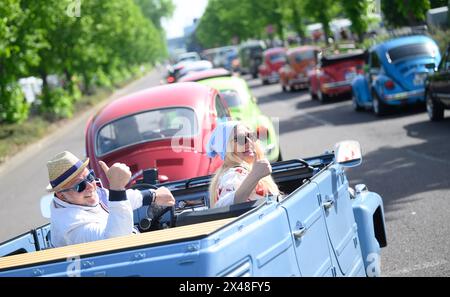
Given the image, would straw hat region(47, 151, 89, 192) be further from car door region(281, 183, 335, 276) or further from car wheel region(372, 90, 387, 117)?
car wheel region(372, 90, 387, 117)

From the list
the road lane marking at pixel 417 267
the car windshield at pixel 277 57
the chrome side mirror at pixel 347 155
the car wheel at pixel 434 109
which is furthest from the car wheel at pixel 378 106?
the car windshield at pixel 277 57

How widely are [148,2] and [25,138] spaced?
139 metres

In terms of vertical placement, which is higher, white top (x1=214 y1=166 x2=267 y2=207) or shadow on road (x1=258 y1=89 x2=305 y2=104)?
white top (x1=214 y1=166 x2=267 y2=207)

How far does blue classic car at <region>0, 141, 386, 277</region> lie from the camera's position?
3555mm

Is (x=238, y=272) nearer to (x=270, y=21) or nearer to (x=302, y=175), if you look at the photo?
(x=302, y=175)

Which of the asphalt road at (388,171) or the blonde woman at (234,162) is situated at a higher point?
the blonde woman at (234,162)

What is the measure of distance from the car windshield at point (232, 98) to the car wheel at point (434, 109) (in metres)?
4.69

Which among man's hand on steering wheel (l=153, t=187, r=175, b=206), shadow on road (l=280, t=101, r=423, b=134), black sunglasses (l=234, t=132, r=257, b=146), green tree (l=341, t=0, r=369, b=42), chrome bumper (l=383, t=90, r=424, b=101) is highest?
green tree (l=341, t=0, r=369, b=42)

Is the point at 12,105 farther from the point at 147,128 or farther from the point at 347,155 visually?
the point at 347,155

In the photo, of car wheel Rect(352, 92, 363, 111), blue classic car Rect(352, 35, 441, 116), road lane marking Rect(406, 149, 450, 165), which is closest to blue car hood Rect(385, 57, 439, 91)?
blue classic car Rect(352, 35, 441, 116)

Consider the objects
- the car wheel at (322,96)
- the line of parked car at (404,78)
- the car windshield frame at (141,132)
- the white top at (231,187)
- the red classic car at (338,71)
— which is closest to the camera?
the white top at (231,187)

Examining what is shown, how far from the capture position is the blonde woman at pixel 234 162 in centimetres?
511

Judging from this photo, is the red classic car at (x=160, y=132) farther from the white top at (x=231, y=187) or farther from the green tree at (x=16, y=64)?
the green tree at (x=16, y=64)

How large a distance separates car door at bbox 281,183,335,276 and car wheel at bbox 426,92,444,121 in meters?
12.3
